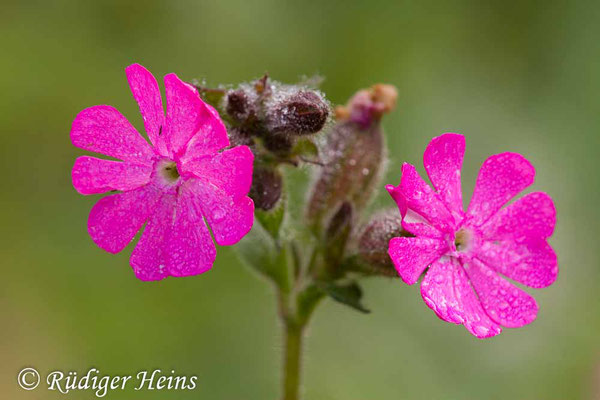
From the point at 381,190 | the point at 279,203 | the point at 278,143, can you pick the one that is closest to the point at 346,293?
the point at 279,203

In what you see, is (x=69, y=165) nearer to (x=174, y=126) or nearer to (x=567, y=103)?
(x=174, y=126)

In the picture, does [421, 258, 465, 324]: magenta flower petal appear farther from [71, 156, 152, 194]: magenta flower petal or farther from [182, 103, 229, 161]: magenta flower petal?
[71, 156, 152, 194]: magenta flower petal

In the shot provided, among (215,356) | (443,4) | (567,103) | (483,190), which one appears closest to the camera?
(483,190)

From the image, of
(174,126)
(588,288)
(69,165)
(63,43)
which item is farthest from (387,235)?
(63,43)

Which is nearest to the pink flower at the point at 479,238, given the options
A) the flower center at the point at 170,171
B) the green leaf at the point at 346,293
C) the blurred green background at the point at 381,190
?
the green leaf at the point at 346,293

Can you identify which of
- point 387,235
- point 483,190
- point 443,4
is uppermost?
point 443,4

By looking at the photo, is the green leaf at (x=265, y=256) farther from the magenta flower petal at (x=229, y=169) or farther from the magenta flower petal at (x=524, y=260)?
the magenta flower petal at (x=524, y=260)
